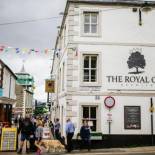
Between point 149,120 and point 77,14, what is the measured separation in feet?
26.1

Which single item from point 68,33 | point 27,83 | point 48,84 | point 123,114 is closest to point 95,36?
point 68,33

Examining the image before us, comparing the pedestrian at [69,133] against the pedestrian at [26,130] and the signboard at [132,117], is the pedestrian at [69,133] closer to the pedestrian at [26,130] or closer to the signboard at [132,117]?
the pedestrian at [26,130]

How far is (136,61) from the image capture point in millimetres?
24531

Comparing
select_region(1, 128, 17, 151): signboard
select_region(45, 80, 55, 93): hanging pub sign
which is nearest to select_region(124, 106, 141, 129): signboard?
select_region(1, 128, 17, 151): signboard

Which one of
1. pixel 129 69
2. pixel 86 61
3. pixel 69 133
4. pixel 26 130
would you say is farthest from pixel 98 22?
pixel 26 130

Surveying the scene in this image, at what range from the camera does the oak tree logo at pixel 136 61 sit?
80.2 ft

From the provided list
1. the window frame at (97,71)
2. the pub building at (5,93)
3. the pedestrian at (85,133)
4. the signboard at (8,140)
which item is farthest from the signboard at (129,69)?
the pub building at (5,93)

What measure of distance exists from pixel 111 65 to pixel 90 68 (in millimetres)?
1320

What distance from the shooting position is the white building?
931 inches

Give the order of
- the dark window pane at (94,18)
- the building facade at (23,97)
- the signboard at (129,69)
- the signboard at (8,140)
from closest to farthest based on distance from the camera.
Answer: the signboard at (8,140)
the signboard at (129,69)
the dark window pane at (94,18)
the building facade at (23,97)

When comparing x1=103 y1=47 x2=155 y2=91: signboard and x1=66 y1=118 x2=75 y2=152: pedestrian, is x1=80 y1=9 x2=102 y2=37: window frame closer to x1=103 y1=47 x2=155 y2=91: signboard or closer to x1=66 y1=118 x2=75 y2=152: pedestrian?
x1=103 y1=47 x2=155 y2=91: signboard

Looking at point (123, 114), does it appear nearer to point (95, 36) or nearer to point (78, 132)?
point (78, 132)

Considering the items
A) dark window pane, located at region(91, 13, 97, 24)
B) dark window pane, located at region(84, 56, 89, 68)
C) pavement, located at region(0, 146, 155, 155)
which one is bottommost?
pavement, located at region(0, 146, 155, 155)

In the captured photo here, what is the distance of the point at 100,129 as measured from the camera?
23.5m
